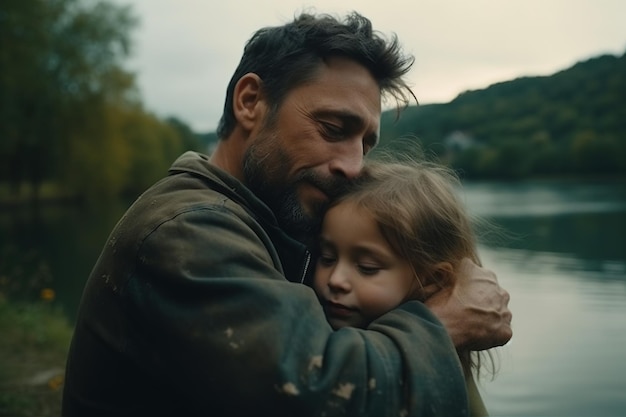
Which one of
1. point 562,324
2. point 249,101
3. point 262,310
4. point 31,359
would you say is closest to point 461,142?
point 562,324

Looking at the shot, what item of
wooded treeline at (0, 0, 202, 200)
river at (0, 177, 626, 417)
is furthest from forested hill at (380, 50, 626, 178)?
wooded treeline at (0, 0, 202, 200)

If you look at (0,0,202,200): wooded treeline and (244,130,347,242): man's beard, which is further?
(0,0,202,200): wooded treeline

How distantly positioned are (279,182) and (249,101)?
30 cm

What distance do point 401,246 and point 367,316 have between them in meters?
0.22

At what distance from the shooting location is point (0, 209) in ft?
129

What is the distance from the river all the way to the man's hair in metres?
0.59

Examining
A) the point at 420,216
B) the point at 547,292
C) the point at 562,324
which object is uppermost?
the point at 420,216

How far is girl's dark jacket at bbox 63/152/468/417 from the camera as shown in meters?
1.42

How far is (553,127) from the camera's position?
34.0 m

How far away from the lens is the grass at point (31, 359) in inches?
198

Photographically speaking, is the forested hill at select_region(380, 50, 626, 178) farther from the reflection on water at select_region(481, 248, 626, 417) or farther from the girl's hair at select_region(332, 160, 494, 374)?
the girl's hair at select_region(332, 160, 494, 374)

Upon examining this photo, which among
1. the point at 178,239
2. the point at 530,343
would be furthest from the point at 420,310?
the point at 530,343

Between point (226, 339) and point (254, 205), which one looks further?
point (254, 205)

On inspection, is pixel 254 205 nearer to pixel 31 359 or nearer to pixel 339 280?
pixel 339 280
